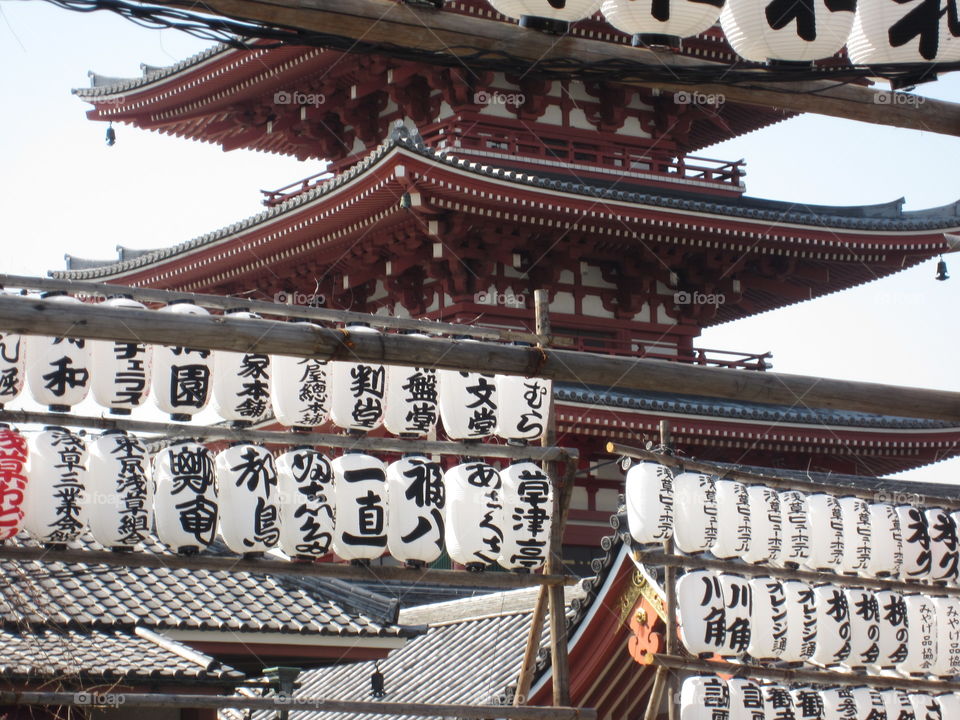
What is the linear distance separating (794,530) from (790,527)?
5cm

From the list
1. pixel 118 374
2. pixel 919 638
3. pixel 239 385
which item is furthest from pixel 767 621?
pixel 118 374

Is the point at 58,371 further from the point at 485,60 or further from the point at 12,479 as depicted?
the point at 485,60

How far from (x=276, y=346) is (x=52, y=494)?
109 inches

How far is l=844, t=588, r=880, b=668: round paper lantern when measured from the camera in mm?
10789

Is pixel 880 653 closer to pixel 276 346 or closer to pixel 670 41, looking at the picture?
pixel 670 41

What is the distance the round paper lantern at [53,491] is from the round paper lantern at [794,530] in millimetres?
5410

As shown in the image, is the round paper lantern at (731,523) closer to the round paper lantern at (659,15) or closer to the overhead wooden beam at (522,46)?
the overhead wooden beam at (522,46)

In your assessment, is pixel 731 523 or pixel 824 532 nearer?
pixel 731 523

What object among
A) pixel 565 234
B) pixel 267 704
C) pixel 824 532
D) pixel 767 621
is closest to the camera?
pixel 267 704

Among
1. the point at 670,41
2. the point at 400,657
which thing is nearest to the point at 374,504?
the point at 670,41

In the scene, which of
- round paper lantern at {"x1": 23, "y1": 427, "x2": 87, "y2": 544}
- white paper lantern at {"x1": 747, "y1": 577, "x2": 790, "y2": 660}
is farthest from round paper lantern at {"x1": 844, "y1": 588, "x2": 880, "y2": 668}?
round paper lantern at {"x1": 23, "y1": 427, "x2": 87, "y2": 544}

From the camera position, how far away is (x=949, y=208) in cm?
2108

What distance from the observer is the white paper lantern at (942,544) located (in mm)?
11086

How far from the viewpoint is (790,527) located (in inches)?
418
